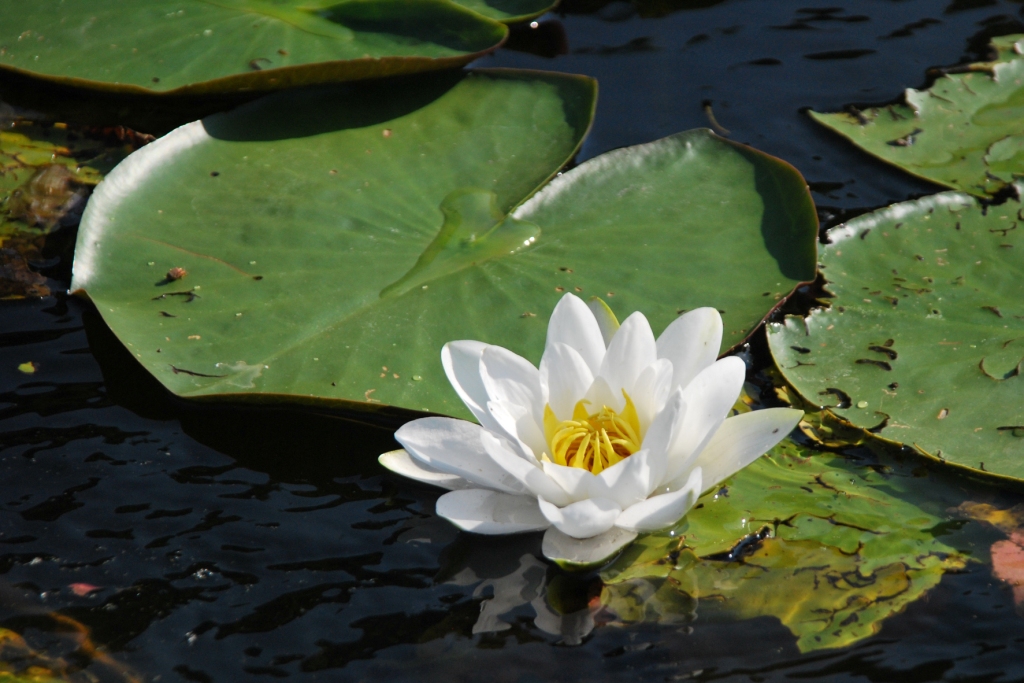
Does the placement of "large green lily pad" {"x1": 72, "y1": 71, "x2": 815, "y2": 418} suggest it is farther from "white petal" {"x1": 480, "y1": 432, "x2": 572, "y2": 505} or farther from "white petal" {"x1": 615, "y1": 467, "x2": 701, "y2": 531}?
"white petal" {"x1": 615, "y1": 467, "x2": 701, "y2": 531}

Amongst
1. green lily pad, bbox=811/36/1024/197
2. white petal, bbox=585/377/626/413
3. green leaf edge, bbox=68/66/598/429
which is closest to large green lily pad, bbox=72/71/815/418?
green leaf edge, bbox=68/66/598/429

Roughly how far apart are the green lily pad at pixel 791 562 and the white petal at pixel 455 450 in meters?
0.31

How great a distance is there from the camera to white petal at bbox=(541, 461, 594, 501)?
151 centimetres

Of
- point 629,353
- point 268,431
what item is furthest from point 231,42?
point 629,353

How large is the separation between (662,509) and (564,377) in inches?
13.4

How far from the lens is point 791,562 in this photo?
1.67 metres

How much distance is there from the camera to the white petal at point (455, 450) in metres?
1.64

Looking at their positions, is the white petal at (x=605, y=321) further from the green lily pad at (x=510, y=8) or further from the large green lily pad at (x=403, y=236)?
the green lily pad at (x=510, y=8)

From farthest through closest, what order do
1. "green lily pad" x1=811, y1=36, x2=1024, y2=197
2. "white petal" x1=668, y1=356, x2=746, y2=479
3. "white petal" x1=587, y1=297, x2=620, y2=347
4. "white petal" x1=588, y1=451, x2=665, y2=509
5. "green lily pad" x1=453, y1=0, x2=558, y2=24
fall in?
"green lily pad" x1=453, y1=0, x2=558, y2=24
"green lily pad" x1=811, y1=36, x2=1024, y2=197
"white petal" x1=587, y1=297, x2=620, y2=347
"white petal" x1=668, y1=356, x2=746, y2=479
"white petal" x1=588, y1=451, x2=665, y2=509

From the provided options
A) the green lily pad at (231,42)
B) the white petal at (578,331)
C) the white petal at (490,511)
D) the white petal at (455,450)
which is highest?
the green lily pad at (231,42)

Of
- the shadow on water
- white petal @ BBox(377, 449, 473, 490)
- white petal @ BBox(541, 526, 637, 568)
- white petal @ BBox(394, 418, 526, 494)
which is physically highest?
white petal @ BBox(394, 418, 526, 494)

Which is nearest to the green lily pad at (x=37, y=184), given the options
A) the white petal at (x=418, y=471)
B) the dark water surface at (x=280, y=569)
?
the dark water surface at (x=280, y=569)

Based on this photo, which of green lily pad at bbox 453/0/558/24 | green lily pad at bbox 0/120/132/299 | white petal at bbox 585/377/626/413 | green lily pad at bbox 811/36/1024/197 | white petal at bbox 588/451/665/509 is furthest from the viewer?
green lily pad at bbox 453/0/558/24

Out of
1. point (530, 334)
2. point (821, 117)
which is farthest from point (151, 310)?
point (821, 117)
